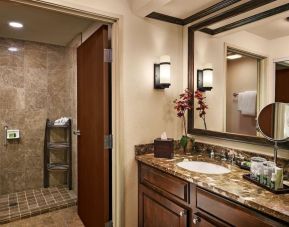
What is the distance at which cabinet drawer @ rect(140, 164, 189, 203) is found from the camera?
1429 mm

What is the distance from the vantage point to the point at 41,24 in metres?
2.58

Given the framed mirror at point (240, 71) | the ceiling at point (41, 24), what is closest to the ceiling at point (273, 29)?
the framed mirror at point (240, 71)

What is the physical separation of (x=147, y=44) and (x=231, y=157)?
3.85 feet

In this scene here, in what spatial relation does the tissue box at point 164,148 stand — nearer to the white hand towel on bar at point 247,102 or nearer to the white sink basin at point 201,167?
the white sink basin at point 201,167

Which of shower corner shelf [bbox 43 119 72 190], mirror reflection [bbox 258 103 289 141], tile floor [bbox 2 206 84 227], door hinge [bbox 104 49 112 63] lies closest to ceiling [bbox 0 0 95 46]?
door hinge [bbox 104 49 112 63]

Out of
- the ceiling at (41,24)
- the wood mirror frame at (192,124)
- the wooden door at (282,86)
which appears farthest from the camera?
the ceiling at (41,24)

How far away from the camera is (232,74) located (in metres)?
1.80

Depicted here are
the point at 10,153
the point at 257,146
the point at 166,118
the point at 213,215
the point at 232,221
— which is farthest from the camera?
the point at 10,153

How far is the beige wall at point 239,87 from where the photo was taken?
1632 mm

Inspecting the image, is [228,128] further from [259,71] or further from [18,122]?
[18,122]

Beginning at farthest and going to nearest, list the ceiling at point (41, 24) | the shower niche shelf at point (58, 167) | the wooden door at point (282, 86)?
the shower niche shelf at point (58, 167), the ceiling at point (41, 24), the wooden door at point (282, 86)

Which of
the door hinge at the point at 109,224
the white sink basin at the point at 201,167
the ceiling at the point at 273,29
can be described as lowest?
the door hinge at the point at 109,224

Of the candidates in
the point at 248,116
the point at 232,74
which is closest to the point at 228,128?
the point at 248,116

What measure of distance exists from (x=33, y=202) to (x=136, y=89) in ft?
7.22
